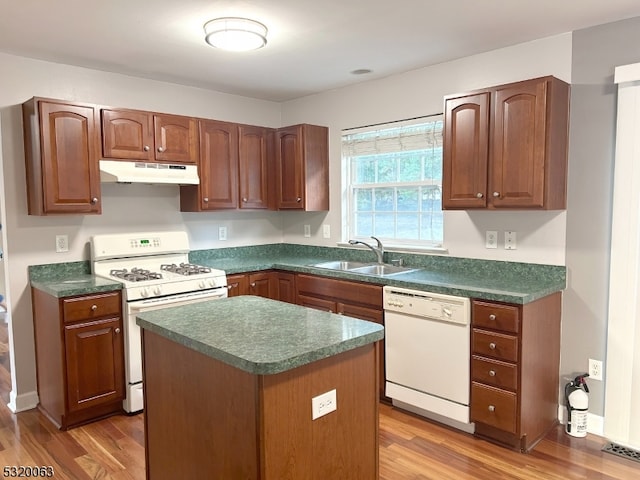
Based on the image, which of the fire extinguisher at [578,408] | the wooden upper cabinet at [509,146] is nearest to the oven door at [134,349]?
the wooden upper cabinet at [509,146]

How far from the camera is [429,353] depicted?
9.92 feet

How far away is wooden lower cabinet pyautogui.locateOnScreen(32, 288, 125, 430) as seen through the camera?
9.75ft

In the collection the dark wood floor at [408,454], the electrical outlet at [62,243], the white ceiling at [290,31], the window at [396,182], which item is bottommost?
the dark wood floor at [408,454]

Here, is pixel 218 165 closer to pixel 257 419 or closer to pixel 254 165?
pixel 254 165

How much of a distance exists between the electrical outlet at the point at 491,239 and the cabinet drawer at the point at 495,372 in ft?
2.92

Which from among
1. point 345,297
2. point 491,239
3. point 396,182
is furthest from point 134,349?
point 491,239

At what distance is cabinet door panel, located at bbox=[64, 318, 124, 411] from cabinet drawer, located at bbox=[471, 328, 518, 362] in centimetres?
234

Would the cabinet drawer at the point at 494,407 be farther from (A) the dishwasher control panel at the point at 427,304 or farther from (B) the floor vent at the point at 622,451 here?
(B) the floor vent at the point at 622,451

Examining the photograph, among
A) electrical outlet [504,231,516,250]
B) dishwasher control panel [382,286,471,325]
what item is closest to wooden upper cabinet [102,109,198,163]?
dishwasher control panel [382,286,471,325]

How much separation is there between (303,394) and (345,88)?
131 inches

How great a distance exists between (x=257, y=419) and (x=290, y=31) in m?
2.27

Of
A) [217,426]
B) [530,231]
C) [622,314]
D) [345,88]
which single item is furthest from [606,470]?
[345,88]

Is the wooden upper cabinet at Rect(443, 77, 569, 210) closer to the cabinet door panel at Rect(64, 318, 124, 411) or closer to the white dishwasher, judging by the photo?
the white dishwasher

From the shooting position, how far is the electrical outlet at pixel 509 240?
3.21m
